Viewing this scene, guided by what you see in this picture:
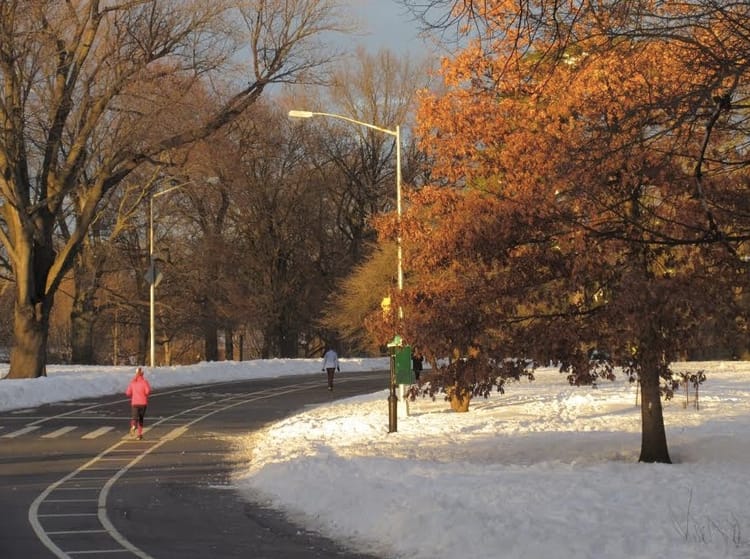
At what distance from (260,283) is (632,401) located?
44754 mm

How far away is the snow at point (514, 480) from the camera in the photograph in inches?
392

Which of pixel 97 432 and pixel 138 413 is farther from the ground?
pixel 138 413

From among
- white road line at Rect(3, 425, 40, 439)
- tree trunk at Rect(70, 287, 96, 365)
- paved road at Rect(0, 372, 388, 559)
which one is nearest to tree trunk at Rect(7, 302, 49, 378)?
paved road at Rect(0, 372, 388, 559)

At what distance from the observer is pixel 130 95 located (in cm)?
3738

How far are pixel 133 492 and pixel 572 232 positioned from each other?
7.16 meters

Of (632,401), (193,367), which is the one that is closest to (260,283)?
(193,367)

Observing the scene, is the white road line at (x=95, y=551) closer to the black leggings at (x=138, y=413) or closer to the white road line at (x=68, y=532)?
the white road line at (x=68, y=532)

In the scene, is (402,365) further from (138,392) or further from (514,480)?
(514,480)

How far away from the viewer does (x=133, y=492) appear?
47.5ft

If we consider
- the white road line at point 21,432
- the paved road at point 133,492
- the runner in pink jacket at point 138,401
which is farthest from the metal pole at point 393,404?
the white road line at point 21,432

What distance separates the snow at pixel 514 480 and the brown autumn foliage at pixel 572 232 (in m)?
1.83

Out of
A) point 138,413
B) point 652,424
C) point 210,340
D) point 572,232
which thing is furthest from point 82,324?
point 572,232

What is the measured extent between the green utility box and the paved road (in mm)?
2820

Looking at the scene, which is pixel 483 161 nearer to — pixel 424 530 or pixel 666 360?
pixel 666 360
